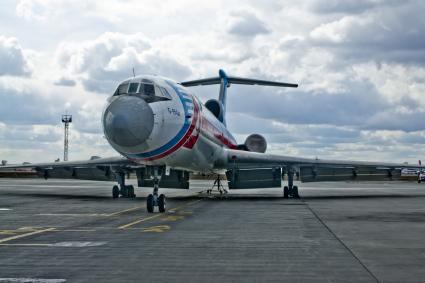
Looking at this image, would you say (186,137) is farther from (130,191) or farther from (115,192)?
(115,192)

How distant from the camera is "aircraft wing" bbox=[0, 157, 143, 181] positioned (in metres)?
28.1

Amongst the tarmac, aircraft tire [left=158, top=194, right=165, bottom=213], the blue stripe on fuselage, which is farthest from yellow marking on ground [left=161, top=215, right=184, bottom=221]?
the blue stripe on fuselage

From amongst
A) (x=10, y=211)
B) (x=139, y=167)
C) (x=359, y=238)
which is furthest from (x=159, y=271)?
(x=139, y=167)

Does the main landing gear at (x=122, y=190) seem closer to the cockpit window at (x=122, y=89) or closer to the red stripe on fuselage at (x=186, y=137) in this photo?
the red stripe on fuselage at (x=186, y=137)

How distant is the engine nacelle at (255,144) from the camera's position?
123 feet

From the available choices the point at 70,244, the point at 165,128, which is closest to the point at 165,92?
the point at 165,128

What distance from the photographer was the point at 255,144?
37812 mm

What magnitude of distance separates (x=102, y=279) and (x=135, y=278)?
1.34 feet

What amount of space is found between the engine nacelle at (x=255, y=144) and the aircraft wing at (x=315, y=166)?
6.15m

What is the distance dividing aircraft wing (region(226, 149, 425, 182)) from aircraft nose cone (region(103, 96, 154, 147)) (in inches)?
465

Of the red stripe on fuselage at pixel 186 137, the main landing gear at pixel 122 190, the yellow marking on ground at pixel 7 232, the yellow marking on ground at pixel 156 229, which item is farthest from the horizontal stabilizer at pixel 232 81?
the yellow marking on ground at pixel 7 232

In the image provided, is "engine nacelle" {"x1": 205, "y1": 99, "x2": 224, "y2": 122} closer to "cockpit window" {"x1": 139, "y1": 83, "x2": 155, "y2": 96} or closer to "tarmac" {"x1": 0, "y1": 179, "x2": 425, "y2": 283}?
"cockpit window" {"x1": 139, "y1": 83, "x2": 155, "y2": 96}

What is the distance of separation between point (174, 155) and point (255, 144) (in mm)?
17277

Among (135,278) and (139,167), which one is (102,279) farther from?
(139,167)
